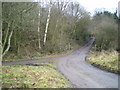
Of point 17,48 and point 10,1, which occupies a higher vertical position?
point 10,1

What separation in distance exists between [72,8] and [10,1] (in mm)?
27751

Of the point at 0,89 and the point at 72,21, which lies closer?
the point at 0,89

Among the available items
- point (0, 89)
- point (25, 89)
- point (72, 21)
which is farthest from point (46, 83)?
point (72, 21)

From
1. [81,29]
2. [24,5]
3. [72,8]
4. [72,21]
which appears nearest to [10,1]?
[24,5]

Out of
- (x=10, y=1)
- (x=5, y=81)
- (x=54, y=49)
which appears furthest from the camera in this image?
(x=54, y=49)

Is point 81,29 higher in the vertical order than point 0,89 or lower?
higher

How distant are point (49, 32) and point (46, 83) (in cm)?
1989

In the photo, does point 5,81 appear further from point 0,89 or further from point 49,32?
point 49,32

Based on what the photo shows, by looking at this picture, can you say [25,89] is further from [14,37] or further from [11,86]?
[14,37]

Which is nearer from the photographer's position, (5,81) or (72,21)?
(5,81)

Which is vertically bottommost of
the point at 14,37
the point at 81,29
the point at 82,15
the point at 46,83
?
the point at 46,83

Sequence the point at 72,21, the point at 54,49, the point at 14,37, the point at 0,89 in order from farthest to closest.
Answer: the point at 72,21
the point at 54,49
the point at 14,37
the point at 0,89

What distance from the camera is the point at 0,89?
22.0 feet

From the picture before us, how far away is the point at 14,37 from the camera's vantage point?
2208 centimetres
